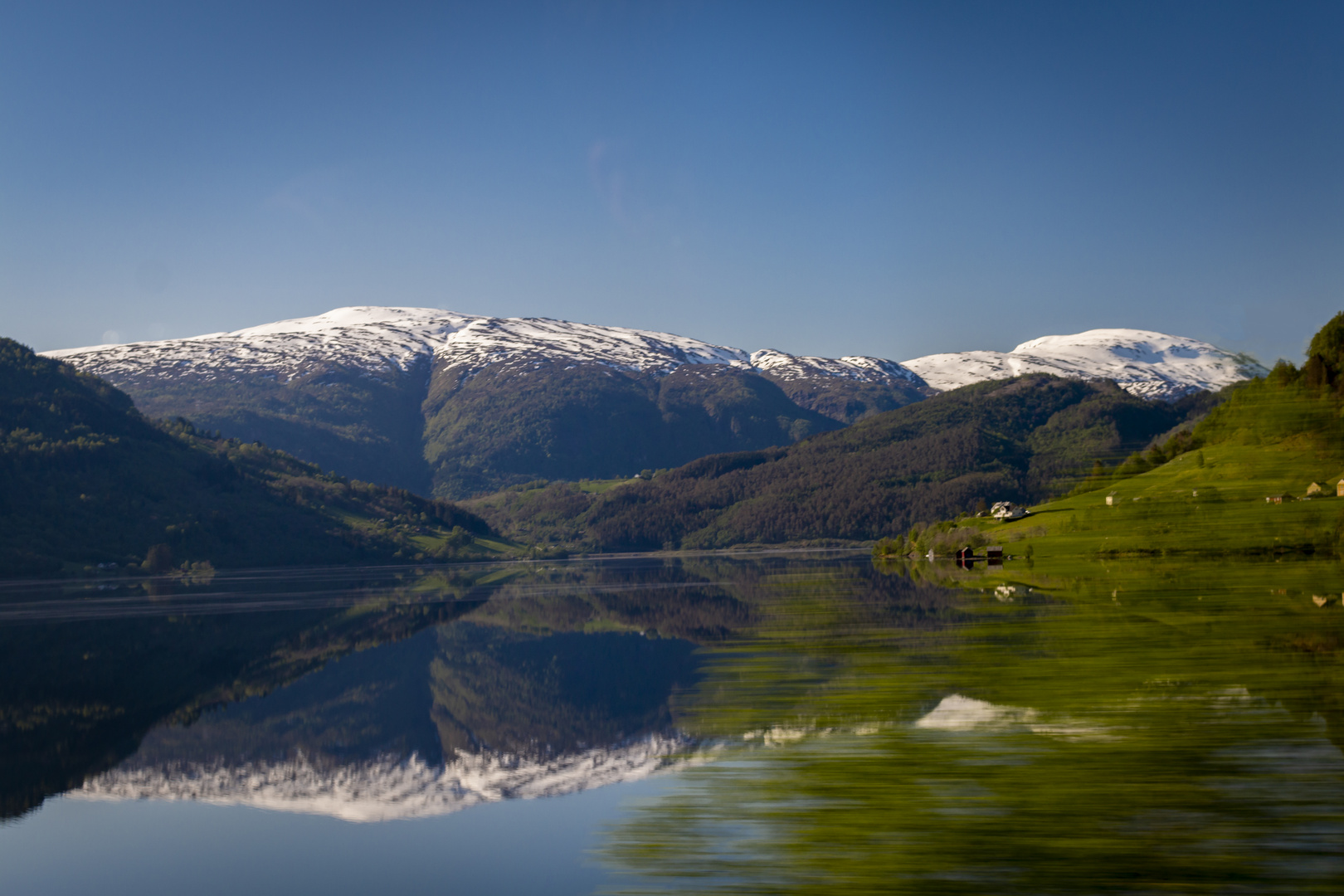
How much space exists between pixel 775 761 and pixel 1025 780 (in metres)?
1.62

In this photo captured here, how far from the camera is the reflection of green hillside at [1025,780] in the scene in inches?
196

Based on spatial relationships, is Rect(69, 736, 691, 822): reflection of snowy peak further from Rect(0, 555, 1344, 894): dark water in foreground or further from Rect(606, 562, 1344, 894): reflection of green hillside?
Rect(606, 562, 1344, 894): reflection of green hillside

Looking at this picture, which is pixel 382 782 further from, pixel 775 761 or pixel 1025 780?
pixel 1025 780

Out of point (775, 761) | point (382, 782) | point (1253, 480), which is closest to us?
point (775, 761)

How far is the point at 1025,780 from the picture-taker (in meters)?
5.87

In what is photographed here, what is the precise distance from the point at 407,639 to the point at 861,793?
114ft

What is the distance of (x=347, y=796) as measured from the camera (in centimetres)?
1408

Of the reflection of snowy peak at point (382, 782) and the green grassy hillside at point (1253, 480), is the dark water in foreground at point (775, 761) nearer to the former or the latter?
the reflection of snowy peak at point (382, 782)

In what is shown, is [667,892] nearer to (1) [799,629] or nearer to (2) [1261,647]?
(2) [1261,647]

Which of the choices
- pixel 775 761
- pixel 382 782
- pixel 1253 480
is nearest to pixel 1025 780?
pixel 775 761

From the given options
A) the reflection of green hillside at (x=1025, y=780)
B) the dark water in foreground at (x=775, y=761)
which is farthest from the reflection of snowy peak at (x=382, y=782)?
the reflection of green hillside at (x=1025, y=780)

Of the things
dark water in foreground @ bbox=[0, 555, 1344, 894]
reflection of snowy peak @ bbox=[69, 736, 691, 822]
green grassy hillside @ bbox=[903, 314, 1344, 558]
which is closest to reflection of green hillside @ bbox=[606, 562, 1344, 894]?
dark water in foreground @ bbox=[0, 555, 1344, 894]

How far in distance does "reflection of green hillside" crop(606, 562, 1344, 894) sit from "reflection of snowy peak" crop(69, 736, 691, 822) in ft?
14.3

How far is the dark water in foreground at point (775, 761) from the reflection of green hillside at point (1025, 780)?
2 centimetres
